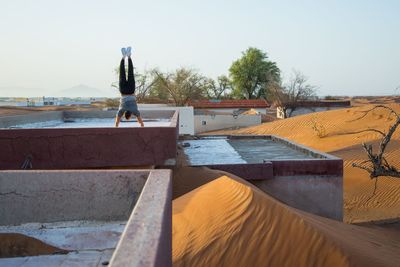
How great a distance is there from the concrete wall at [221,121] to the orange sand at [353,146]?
2.72 m

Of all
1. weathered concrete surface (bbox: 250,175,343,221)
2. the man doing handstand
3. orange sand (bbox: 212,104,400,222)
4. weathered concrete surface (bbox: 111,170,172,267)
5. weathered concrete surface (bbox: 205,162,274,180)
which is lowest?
orange sand (bbox: 212,104,400,222)

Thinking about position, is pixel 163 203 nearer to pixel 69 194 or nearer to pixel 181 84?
pixel 69 194

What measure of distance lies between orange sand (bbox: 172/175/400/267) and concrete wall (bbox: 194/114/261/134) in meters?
30.3

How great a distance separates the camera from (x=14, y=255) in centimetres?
337

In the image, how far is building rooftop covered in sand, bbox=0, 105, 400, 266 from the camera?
322 centimetres

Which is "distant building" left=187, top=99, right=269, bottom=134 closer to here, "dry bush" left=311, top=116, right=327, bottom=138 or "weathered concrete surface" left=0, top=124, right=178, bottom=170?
"dry bush" left=311, top=116, right=327, bottom=138

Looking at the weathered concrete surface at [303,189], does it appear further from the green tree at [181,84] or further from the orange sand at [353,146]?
the green tree at [181,84]

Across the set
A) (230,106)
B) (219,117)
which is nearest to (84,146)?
(219,117)

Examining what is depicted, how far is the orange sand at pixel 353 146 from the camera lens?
16.5 m

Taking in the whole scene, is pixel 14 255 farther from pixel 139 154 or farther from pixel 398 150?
pixel 398 150

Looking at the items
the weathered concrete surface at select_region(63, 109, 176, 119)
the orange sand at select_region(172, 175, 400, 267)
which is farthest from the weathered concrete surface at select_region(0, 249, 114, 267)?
the weathered concrete surface at select_region(63, 109, 176, 119)

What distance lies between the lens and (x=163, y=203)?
2820mm

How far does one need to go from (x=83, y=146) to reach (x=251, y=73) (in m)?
59.8

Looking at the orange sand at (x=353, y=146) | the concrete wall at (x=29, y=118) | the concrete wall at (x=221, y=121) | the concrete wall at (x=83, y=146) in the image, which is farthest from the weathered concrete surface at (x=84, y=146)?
the concrete wall at (x=221, y=121)
